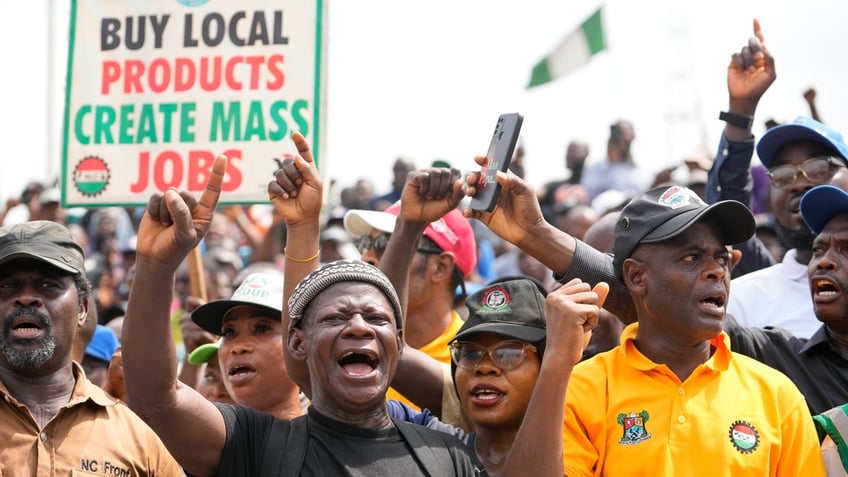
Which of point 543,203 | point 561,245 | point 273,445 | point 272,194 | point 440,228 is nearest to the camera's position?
point 273,445

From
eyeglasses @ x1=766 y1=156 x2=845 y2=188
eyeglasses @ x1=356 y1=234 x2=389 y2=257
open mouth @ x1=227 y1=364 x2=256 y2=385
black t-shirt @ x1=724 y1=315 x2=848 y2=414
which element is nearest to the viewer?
black t-shirt @ x1=724 y1=315 x2=848 y2=414

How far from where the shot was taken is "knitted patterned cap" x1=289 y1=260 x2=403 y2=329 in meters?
3.84

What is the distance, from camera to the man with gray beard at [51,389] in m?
3.63

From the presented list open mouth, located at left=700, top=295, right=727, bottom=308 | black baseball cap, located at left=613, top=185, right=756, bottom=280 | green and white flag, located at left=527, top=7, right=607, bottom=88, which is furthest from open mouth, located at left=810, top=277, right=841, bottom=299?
green and white flag, located at left=527, top=7, right=607, bottom=88

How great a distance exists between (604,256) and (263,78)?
2287mm

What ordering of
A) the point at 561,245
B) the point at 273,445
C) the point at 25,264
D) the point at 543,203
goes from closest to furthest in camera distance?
1. the point at 273,445
2. the point at 25,264
3. the point at 561,245
4. the point at 543,203

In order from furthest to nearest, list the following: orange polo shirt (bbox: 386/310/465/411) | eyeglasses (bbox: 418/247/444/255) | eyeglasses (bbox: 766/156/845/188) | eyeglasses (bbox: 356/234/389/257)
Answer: eyeglasses (bbox: 418/247/444/255) < eyeglasses (bbox: 356/234/389/257) < orange polo shirt (bbox: 386/310/465/411) < eyeglasses (bbox: 766/156/845/188)

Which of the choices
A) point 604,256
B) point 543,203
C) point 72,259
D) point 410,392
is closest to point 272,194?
point 72,259

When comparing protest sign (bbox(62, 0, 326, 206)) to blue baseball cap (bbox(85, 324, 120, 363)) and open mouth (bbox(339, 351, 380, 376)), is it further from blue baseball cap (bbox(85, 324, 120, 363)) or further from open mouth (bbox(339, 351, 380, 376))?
open mouth (bbox(339, 351, 380, 376))

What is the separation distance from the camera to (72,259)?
3975mm

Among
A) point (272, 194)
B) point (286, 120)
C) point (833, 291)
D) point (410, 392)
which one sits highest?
point (286, 120)

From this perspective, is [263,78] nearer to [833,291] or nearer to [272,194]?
[272,194]

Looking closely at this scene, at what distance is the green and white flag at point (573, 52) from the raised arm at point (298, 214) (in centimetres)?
826

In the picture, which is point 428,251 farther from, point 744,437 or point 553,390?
point 744,437
